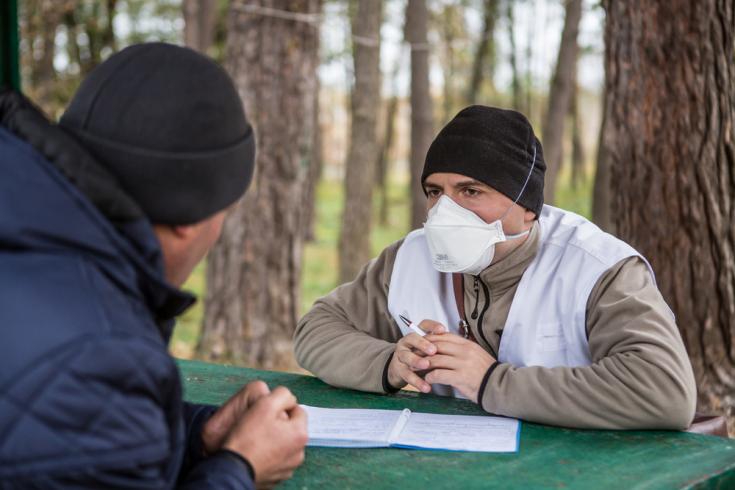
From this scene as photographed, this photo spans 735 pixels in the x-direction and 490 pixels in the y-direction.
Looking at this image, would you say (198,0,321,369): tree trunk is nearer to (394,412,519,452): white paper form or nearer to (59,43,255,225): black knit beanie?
(394,412,519,452): white paper form

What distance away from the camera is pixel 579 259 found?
2719mm

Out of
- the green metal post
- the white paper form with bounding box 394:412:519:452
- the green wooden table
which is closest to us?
the green wooden table

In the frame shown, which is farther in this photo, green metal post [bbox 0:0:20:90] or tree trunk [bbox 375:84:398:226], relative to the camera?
tree trunk [bbox 375:84:398:226]

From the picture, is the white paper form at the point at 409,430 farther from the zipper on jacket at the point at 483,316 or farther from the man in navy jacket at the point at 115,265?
the man in navy jacket at the point at 115,265

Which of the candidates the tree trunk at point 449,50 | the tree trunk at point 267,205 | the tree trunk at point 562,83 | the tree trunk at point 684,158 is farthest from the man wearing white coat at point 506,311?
the tree trunk at point 449,50

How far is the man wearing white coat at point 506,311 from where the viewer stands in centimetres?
236

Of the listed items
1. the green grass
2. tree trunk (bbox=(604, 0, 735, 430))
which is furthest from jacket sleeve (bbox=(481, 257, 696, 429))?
the green grass

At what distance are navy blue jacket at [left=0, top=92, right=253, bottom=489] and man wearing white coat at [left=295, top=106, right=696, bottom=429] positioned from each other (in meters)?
1.22

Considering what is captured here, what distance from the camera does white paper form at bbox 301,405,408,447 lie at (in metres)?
2.24

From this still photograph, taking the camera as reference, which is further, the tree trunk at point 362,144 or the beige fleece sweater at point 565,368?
the tree trunk at point 362,144

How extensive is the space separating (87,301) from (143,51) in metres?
0.52

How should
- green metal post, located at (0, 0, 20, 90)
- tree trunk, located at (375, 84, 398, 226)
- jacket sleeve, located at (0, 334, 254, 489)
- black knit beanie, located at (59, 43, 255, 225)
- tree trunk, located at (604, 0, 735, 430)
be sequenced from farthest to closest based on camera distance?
tree trunk, located at (375, 84, 398, 226) → tree trunk, located at (604, 0, 735, 430) → green metal post, located at (0, 0, 20, 90) → black knit beanie, located at (59, 43, 255, 225) → jacket sleeve, located at (0, 334, 254, 489)

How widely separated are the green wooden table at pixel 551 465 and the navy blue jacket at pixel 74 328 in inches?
25.2

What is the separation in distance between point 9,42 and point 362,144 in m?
5.40
